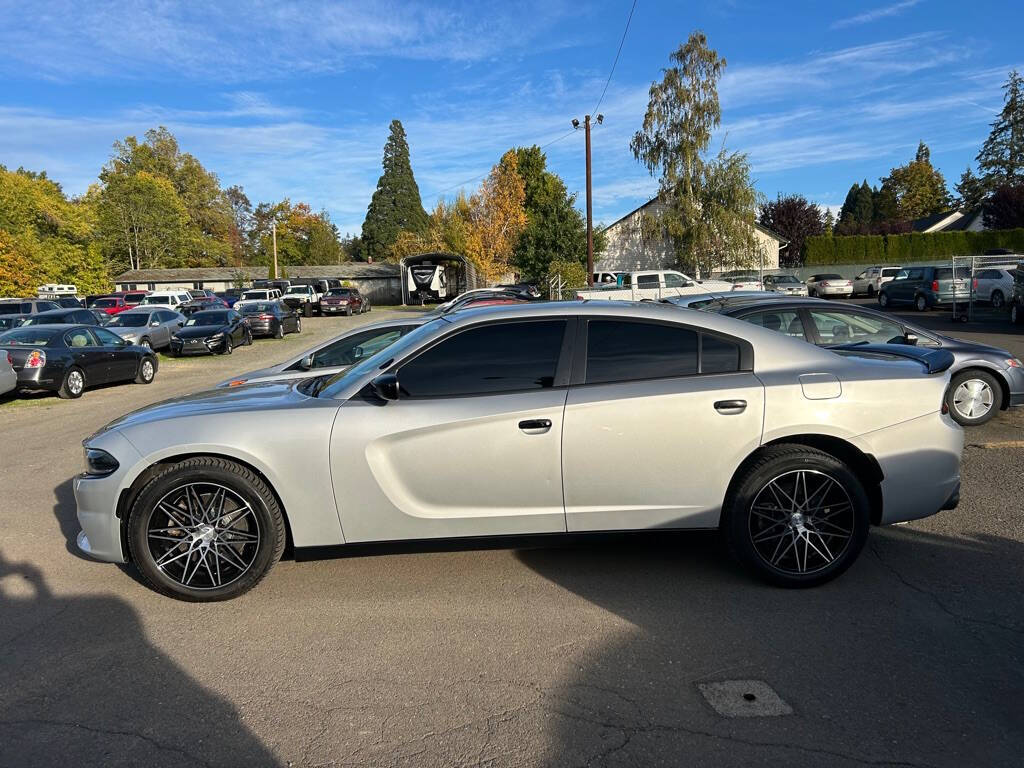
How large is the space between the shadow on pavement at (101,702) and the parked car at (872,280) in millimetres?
45735

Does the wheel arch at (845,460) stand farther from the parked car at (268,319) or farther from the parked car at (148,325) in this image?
the parked car at (268,319)

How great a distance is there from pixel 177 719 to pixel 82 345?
46.0 feet

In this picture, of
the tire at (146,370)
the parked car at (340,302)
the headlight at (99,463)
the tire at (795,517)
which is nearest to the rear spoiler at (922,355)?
the tire at (795,517)

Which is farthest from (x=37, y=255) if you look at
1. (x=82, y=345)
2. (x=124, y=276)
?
(x=82, y=345)

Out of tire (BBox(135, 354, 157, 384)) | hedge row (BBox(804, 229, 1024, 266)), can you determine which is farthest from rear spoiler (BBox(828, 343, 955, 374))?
hedge row (BBox(804, 229, 1024, 266))

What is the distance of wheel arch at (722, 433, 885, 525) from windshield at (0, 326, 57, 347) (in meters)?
14.5

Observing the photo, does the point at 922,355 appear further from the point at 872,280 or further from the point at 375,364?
the point at 872,280

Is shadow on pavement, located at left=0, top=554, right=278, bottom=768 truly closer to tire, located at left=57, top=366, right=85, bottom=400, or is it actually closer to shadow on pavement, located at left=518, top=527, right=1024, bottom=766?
shadow on pavement, located at left=518, top=527, right=1024, bottom=766

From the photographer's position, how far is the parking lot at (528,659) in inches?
113

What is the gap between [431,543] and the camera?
4.16m

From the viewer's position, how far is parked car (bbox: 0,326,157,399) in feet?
45.0

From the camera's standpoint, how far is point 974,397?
8570mm

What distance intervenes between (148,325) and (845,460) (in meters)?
23.3

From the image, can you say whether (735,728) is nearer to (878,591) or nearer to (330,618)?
(878,591)
